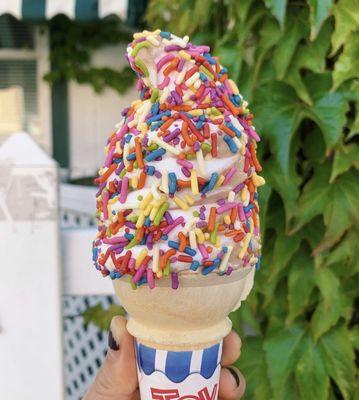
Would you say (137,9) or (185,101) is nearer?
(185,101)

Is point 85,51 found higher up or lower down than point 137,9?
lower down

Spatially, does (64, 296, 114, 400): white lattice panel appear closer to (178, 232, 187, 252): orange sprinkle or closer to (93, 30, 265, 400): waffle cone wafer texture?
(93, 30, 265, 400): waffle cone wafer texture

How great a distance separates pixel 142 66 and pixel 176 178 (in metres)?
0.21

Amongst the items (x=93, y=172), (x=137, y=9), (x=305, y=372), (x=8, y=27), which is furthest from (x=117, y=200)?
(x=8, y=27)

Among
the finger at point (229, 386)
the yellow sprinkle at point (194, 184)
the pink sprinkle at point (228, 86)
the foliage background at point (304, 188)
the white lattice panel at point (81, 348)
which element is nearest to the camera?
the yellow sprinkle at point (194, 184)

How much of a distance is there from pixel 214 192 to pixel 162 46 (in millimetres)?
268

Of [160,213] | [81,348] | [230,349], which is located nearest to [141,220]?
[160,213]

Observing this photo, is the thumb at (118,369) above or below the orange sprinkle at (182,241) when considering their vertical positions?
below

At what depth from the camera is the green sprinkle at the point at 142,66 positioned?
0.90 m

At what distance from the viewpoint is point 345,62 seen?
1.28 m

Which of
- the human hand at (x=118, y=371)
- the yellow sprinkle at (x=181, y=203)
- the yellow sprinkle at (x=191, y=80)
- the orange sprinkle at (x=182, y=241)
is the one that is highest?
the yellow sprinkle at (x=191, y=80)

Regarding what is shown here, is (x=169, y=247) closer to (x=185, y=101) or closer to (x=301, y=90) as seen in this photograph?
(x=185, y=101)

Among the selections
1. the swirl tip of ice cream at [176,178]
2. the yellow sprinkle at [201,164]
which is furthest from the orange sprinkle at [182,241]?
the yellow sprinkle at [201,164]

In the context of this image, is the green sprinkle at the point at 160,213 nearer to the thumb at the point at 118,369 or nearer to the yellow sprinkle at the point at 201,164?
the yellow sprinkle at the point at 201,164
